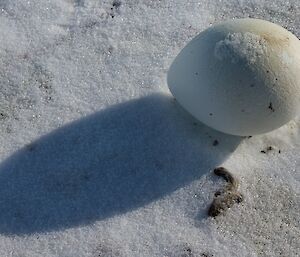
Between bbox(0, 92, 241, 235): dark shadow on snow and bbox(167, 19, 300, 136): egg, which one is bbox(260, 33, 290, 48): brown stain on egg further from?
bbox(0, 92, 241, 235): dark shadow on snow

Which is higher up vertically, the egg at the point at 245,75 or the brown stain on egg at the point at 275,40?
the brown stain on egg at the point at 275,40

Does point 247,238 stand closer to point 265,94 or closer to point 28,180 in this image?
point 265,94

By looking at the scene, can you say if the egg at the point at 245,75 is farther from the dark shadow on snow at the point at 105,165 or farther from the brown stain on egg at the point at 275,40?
the dark shadow on snow at the point at 105,165

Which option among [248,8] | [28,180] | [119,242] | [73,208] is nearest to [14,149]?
[28,180]

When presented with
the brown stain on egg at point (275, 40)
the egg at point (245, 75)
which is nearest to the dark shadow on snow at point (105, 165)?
the egg at point (245, 75)

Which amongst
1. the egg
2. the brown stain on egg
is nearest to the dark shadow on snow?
the egg

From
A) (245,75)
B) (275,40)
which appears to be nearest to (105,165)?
(245,75)

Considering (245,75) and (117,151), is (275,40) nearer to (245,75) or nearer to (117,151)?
(245,75)
